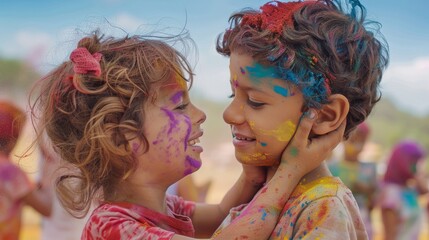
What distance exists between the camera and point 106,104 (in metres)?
2.12

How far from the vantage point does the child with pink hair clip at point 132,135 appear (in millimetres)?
2051

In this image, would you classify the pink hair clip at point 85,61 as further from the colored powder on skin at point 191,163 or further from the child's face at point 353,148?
the child's face at point 353,148

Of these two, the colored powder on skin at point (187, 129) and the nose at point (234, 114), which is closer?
the nose at point (234, 114)

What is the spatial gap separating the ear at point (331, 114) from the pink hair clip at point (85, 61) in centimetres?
Answer: 67

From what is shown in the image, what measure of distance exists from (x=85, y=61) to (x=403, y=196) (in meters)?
4.76

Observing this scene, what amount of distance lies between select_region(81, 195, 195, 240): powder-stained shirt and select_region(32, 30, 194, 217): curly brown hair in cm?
12

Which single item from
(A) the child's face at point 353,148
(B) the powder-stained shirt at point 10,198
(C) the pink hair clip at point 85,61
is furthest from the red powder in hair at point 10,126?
(A) the child's face at point 353,148

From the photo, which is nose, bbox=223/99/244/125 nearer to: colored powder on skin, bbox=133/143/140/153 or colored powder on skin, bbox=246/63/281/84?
colored powder on skin, bbox=246/63/281/84

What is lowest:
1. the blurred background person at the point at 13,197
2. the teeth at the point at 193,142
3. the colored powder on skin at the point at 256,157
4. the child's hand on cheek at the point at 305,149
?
the blurred background person at the point at 13,197

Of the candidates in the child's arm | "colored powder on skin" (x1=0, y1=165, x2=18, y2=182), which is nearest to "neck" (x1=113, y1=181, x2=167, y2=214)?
the child's arm

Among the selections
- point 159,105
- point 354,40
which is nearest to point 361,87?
point 354,40

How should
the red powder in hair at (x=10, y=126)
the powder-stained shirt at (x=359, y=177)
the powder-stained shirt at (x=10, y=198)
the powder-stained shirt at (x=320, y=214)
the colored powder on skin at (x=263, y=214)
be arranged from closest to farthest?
the powder-stained shirt at (x=320, y=214)
the colored powder on skin at (x=263, y=214)
the red powder in hair at (x=10, y=126)
the powder-stained shirt at (x=10, y=198)
the powder-stained shirt at (x=359, y=177)

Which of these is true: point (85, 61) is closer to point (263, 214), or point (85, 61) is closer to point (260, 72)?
point (260, 72)

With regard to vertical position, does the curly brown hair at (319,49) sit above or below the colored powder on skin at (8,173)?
above
